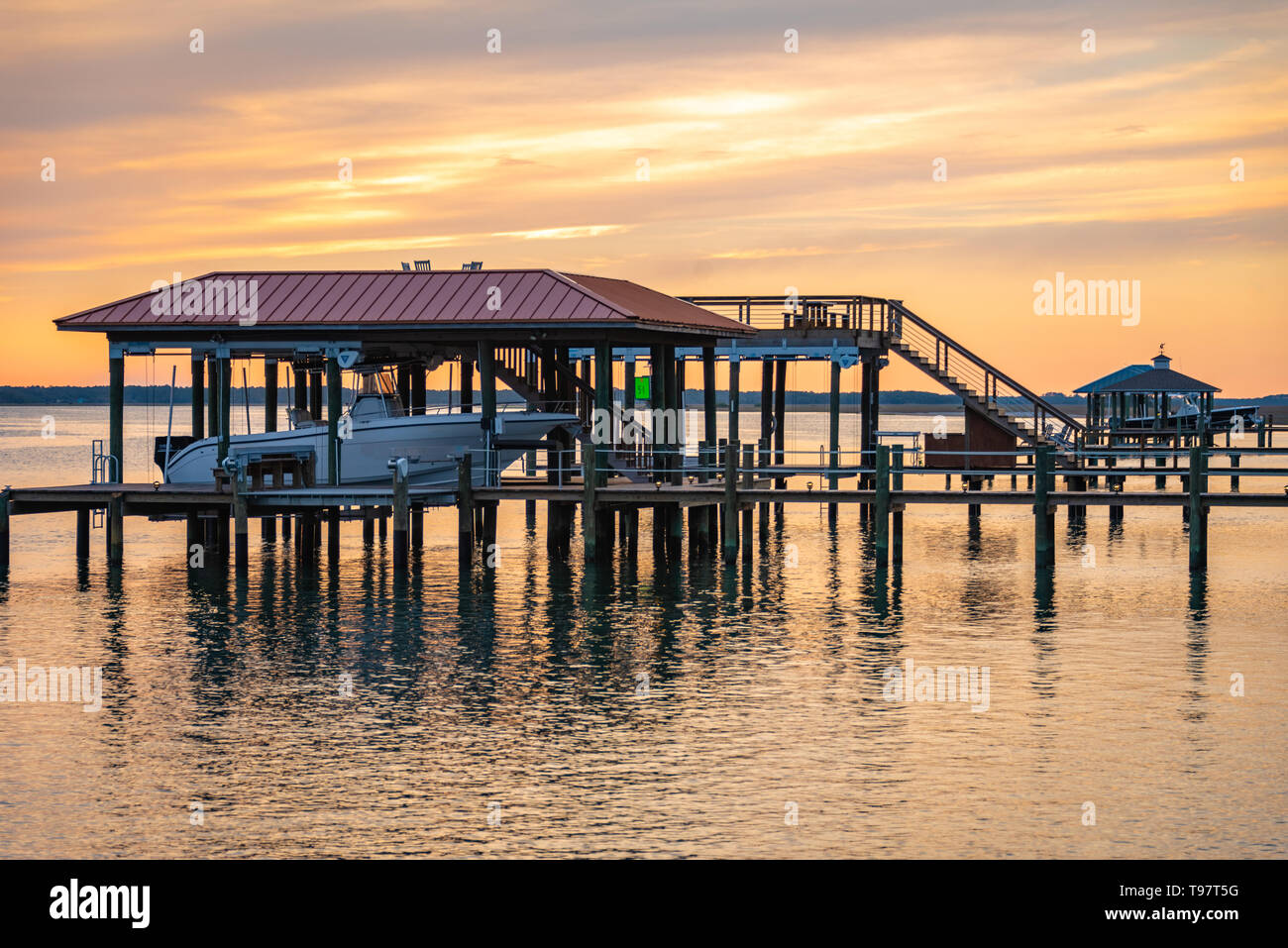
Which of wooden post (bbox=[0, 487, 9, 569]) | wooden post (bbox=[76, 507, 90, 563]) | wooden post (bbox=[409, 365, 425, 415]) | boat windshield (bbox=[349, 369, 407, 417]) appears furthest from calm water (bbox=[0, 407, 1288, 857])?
wooden post (bbox=[409, 365, 425, 415])

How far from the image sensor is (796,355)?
1673 inches

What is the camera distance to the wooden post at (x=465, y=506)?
3259 centimetres

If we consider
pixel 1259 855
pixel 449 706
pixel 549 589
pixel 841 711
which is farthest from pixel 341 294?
pixel 1259 855

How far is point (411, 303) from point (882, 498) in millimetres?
10791

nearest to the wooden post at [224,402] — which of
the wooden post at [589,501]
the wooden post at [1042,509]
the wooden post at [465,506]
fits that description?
the wooden post at [465,506]

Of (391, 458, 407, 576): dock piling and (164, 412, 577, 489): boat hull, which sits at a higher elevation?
(164, 412, 577, 489): boat hull

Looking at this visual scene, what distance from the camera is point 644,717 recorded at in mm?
19531

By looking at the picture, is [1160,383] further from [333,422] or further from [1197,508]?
[333,422]

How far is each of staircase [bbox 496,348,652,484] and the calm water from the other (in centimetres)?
→ 249

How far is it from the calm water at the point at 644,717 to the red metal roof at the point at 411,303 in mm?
5617

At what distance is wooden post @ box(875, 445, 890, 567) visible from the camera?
31.7 metres

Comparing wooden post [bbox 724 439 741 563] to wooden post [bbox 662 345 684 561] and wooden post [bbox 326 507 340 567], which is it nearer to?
wooden post [bbox 662 345 684 561]
